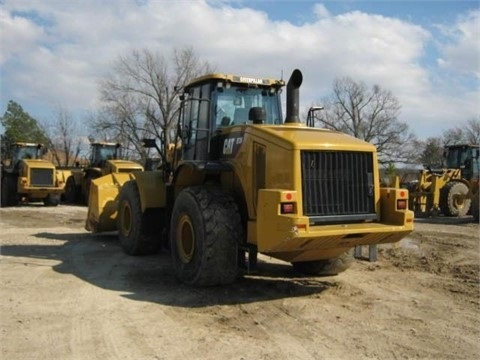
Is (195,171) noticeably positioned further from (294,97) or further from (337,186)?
(337,186)

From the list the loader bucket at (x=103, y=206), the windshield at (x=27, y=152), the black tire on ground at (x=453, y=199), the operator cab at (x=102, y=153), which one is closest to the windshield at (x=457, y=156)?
the black tire on ground at (x=453, y=199)

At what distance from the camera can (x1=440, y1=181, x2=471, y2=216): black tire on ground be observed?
63.9ft

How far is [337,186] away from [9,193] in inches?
767

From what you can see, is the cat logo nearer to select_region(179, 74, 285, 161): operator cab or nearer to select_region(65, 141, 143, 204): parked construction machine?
select_region(179, 74, 285, 161): operator cab

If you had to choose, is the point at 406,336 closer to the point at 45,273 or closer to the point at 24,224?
the point at 45,273

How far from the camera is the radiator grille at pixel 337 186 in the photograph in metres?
6.36

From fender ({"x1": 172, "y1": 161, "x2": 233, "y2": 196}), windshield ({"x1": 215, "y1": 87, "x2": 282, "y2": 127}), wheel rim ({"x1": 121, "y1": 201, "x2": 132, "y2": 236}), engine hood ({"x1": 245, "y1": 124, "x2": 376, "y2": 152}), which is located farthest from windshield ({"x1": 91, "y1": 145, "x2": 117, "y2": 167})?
engine hood ({"x1": 245, "y1": 124, "x2": 376, "y2": 152})

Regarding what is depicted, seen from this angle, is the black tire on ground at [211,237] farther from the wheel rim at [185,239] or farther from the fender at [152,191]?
the fender at [152,191]

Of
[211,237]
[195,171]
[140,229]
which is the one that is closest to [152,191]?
[140,229]

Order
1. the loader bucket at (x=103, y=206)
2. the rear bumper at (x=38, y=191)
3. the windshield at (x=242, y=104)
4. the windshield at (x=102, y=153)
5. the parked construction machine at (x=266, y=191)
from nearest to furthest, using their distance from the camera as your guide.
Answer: the parked construction machine at (x=266, y=191), the windshield at (x=242, y=104), the loader bucket at (x=103, y=206), the rear bumper at (x=38, y=191), the windshield at (x=102, y=153)

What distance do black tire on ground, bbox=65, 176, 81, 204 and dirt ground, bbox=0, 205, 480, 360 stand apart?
16.2m

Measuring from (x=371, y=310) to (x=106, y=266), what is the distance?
443 cm

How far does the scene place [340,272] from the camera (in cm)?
826

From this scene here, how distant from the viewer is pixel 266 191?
243 inches
